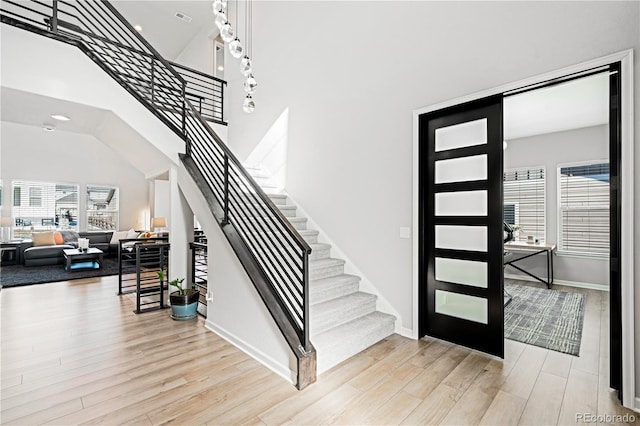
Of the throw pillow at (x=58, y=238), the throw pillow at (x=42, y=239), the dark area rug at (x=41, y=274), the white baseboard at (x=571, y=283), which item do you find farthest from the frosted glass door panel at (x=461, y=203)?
the throw pillow at (x=58, y=238)

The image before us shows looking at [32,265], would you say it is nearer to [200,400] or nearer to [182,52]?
[182,52]

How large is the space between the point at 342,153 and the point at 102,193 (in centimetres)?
948

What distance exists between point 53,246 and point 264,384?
8419mm

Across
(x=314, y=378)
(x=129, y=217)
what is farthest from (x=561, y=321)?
(x=129, y=217)

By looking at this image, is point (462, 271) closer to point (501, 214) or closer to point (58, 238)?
point (501, 214)

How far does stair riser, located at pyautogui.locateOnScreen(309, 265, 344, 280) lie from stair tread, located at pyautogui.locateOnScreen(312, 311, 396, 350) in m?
0.66

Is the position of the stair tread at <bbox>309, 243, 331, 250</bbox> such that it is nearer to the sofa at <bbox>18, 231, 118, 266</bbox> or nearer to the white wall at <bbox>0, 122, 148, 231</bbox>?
the sofa at <bbox>18, 231, 118, 266</bbox>

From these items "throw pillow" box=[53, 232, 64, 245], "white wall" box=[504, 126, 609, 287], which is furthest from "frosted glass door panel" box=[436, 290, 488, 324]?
"throw pillow" box=[53, 232, 64, 245]

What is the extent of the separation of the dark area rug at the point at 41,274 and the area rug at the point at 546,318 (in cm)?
747

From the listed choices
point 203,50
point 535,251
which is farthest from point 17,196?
point 535,251

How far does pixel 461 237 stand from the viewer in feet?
10.1

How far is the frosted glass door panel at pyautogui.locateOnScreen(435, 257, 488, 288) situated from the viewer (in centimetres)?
292

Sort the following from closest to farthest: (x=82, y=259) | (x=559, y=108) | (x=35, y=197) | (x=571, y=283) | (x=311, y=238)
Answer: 1. (x=311, y=238)
2. (x=559, y=108)
3. (x=571, y=283)
4. (x=82, y=259)
5. (x=35, y=197)

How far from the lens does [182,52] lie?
8828 millimetres
